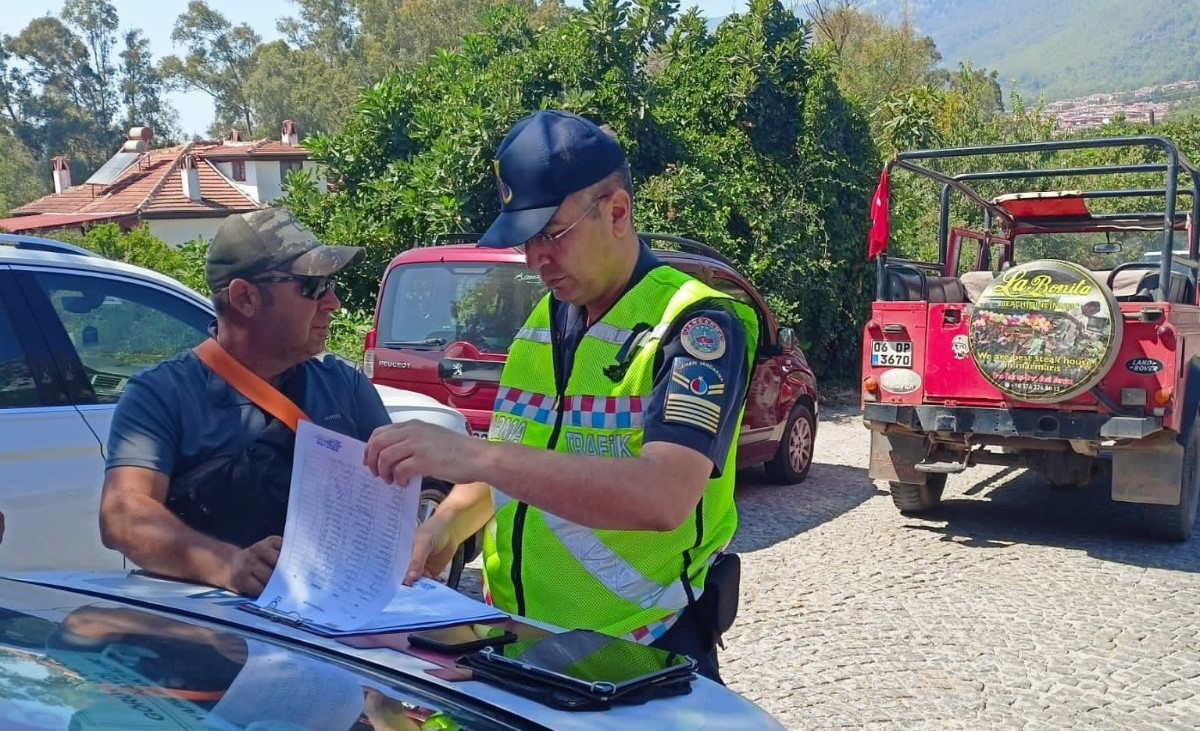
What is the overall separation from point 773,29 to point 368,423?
1244 cm

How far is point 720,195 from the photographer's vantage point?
13.2 metres

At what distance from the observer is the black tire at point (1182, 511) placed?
7391mm

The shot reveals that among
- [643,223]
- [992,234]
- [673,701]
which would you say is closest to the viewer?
[673,701]

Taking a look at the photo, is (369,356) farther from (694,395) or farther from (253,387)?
(694,395)

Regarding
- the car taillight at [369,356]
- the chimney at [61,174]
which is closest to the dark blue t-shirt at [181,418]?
the car taillight at [369,356]

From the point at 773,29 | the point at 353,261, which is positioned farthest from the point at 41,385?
the point at 773,29

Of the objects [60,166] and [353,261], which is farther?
[60,166]

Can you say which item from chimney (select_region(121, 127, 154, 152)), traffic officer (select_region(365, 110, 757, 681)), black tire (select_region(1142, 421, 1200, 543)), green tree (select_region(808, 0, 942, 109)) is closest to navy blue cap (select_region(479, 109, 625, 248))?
traffic officer (select_region(365, 110, 757, 681))

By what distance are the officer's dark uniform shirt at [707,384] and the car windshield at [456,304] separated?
4.49m

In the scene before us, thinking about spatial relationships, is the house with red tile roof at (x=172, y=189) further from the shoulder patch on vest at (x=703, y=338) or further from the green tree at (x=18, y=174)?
the shoulder patch on vest at (x=703, y=338)

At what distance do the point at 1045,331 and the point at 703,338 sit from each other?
5469 mm

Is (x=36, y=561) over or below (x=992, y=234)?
below


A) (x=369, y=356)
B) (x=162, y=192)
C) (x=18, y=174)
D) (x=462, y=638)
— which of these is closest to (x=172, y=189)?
(x=162, y=192)

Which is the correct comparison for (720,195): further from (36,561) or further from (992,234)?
(36,561)
